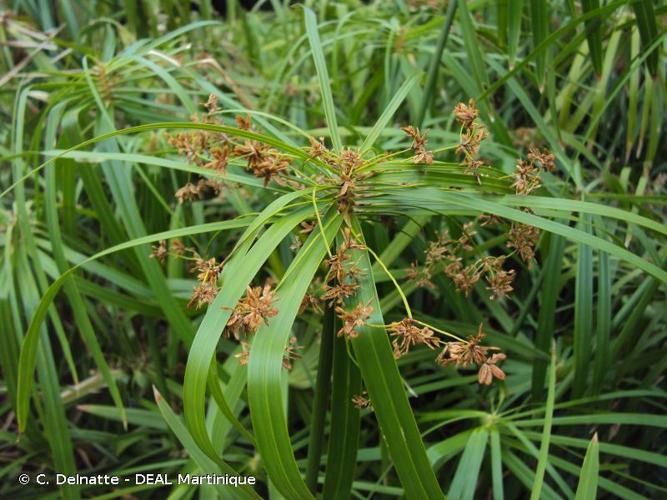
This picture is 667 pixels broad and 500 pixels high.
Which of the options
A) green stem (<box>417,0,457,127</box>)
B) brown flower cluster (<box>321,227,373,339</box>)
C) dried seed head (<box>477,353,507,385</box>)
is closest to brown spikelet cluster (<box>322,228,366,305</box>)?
brown flower cluster (<box>321,227,373,339</box>)

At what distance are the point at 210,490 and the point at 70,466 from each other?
0.18 meters

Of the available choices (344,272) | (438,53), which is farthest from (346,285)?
(438,53)

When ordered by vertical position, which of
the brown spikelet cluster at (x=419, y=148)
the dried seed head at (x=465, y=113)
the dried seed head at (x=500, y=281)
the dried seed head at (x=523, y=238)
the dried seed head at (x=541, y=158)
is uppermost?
the dried seed head at (x=465, y=113)

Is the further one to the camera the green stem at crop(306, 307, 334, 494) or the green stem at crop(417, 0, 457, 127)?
the green stem at crop(417, 0, 457, 127)

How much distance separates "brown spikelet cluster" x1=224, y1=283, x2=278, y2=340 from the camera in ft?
1.49

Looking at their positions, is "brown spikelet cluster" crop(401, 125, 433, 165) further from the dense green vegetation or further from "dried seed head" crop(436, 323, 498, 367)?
"dried seed head" crop(436, 323, 498, 367)

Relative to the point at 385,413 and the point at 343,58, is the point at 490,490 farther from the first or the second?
the point at 343,58

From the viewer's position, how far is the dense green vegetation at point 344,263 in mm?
510

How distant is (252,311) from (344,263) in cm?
9

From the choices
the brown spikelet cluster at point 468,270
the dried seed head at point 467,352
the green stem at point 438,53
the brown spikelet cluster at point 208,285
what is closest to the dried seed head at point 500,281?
the brown spikelet cluster at point 468,270

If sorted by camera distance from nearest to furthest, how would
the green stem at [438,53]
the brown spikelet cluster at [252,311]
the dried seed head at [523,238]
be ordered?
the brown spikelet cluster at [252,311] → the dried seed head at [523,238] → the green stem at [438,53]

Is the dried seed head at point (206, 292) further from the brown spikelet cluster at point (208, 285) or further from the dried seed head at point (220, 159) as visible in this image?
the dried seed head at point (220, 159)

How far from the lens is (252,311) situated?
45 cm

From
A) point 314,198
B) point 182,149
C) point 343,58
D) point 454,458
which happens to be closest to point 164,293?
point 182,149
